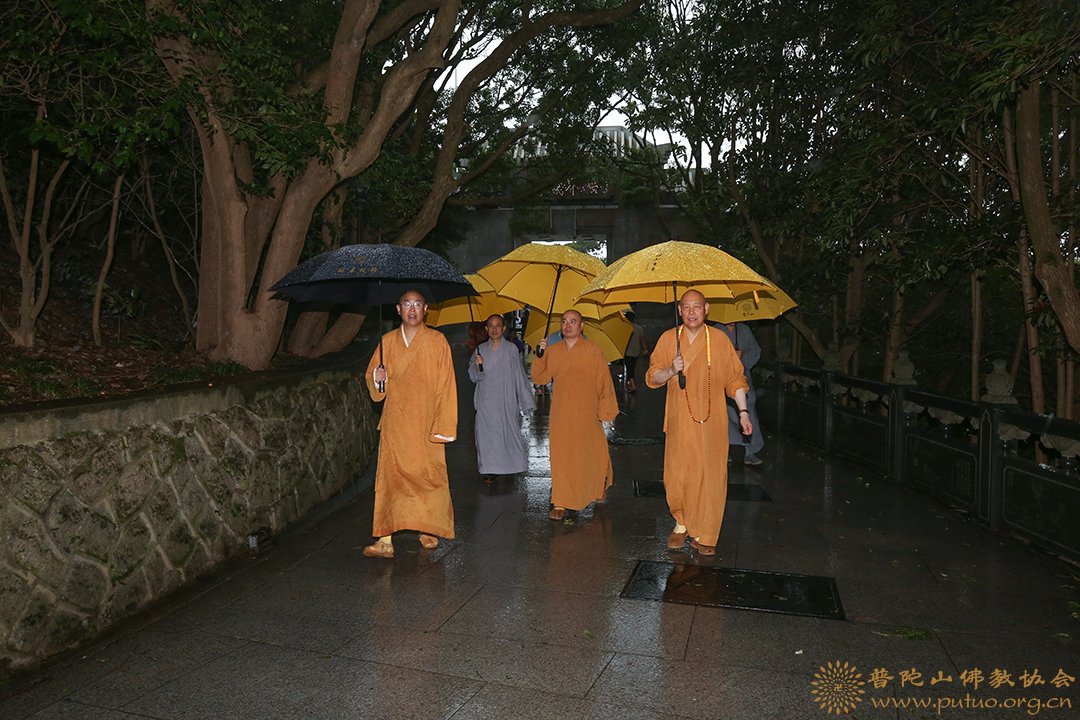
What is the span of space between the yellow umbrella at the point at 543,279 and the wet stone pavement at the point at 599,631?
6.54ft

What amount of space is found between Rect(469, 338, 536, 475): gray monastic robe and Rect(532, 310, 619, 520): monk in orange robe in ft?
3.81

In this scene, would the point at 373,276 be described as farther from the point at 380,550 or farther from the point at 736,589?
the point at 736,589

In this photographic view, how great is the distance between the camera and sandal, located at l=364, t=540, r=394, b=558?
247 inches

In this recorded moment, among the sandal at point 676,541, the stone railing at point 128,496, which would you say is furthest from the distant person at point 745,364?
the stone railing at point 128,496

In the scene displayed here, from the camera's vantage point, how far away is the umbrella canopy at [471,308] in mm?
8680

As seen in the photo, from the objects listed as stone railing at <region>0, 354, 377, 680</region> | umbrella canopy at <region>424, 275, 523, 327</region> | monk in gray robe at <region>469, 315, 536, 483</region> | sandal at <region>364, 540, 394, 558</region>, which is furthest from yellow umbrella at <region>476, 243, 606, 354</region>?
sandal at <region>364, 540, 394, 558</region>

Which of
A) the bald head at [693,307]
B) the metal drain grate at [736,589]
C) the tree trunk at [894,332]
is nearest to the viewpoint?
the metal drain grate at [736,589]

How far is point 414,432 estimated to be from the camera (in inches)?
248

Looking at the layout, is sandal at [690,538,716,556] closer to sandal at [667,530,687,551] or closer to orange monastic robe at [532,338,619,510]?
sandal at [667,530,687,551]

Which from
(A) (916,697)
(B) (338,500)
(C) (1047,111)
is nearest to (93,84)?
(B) (338,500)

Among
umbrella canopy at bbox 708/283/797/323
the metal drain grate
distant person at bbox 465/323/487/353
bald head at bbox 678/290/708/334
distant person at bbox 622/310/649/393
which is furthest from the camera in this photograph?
distant person at bbox 622/310/649/393

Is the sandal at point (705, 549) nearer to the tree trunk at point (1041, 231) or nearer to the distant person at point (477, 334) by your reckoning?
the tree trunk at point (1041, 231)

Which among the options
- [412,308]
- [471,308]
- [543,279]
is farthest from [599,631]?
[471,308]

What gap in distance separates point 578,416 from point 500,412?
5.17ft
